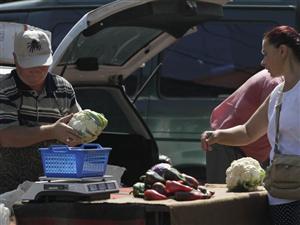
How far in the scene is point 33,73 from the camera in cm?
448

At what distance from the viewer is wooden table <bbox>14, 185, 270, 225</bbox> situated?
151 inches

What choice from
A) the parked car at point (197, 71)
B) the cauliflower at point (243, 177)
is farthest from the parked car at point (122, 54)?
the cauliflower at point (243, 177)

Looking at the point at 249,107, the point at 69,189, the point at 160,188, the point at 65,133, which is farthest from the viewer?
the point at 249,107

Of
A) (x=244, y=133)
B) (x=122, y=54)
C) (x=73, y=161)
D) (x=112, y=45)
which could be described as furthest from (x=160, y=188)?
(x=122, y=54)

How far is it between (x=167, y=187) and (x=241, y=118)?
187 cm

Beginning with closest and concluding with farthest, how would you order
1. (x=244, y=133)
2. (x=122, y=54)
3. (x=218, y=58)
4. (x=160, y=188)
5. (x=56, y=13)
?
1. (x=160, y=188)
2. (x=244, y=133)
3. (x=122, y=54)
4. (x=218, y=58)
5. (x=56, y=13)

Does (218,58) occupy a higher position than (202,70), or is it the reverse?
(218,58)

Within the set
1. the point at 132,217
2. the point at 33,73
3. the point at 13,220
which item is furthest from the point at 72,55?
the point at 132,217

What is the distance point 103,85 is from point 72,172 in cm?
253

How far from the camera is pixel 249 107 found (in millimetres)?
5828

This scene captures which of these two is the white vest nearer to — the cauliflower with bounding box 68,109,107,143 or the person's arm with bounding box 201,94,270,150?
the person's arm with bounding box 201,94,270,150

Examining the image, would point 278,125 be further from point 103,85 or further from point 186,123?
point 186,123

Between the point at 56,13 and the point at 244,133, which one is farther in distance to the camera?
the point at 56,13

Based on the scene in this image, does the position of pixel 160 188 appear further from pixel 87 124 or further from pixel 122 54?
pixel 122 54
